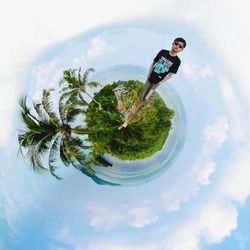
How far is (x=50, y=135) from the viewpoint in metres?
12.9

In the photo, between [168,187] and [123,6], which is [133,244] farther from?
[123,6]

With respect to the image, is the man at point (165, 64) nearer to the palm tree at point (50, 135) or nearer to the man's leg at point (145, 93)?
the man's leg at point (145, 93)

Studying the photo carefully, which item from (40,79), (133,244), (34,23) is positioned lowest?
(133,244)

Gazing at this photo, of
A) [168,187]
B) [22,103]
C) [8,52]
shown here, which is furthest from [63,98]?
[168,187]

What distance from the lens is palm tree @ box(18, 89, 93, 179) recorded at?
12.6m

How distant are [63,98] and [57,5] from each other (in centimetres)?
377

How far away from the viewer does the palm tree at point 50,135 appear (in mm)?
12602

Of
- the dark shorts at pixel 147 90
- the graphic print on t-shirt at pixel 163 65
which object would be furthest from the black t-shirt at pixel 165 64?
the dark shorts at pixel 147 90

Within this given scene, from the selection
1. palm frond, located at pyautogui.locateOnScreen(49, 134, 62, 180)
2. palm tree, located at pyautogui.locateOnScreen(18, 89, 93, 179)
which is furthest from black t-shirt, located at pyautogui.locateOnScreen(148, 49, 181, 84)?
palm frond, located at pyautogui.locateOnScreen(49, 134, 62, 180)

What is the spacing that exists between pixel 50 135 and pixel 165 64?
358cm

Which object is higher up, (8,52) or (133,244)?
(8,52)

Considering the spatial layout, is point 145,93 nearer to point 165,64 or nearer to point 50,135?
point 165,64

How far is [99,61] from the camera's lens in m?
15.3

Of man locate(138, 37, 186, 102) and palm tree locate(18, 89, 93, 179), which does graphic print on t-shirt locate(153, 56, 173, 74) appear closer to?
man locate(138, 37, 186, 102)
